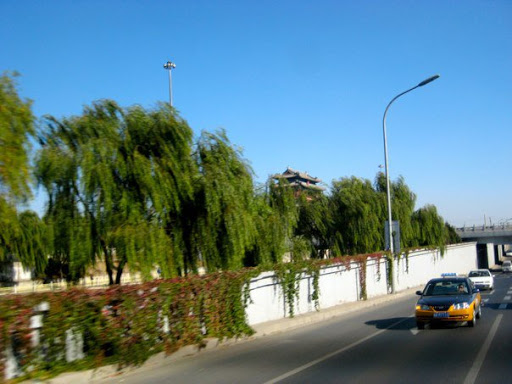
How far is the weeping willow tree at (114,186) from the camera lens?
15.5 m

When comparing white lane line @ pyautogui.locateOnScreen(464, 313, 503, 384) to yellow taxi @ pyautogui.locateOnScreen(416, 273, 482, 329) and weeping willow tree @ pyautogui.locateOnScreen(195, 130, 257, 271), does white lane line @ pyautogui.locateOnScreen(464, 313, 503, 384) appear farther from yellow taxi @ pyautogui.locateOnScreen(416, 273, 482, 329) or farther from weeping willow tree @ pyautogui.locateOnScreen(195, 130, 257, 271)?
weeping willow tree @ pyautogui.locateOnScreen(195, 130, 257, 271)

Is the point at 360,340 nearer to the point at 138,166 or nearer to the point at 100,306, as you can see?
the point at 100,306

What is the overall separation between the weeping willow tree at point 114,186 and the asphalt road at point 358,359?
4.48 metres

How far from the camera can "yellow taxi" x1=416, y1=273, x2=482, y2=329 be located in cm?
1481

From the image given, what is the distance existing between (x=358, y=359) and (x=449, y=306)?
5383mm

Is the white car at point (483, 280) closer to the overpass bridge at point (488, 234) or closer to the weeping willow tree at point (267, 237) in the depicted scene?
the weeping willow tree at point (267, 237)

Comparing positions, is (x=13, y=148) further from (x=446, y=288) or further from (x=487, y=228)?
(x=487, y=228)

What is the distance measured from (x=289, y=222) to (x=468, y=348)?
14720mm

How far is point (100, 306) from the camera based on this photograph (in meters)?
9.69

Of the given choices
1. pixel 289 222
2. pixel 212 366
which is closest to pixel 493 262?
pixel 289 222

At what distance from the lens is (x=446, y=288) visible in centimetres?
1642

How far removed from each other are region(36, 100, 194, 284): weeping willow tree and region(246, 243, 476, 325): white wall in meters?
2.87

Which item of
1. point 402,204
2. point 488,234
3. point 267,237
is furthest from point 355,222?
point 488,234

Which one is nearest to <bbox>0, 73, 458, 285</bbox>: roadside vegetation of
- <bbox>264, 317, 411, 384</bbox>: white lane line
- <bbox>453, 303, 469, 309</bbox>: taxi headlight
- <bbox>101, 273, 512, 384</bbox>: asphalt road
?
<bbox>101, 273, 512, 384</bbox>: asphalt road
